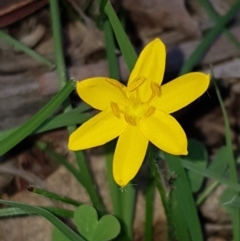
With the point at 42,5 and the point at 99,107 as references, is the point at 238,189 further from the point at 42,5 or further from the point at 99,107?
the point at 42,5

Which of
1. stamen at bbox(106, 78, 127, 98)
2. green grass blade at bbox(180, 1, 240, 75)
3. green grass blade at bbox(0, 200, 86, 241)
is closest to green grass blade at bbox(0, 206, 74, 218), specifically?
green grass blade at bbox(0, 200, 86, 241)

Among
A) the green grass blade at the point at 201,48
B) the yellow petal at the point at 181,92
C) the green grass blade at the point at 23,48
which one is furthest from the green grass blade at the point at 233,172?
the green grass blade at the point at 23,48

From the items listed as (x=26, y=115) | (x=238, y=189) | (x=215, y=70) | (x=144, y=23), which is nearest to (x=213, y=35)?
(x=215, y=70)

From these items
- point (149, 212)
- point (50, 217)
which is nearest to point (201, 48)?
point (149, 212)

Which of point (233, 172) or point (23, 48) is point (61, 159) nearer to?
point (23, 48)

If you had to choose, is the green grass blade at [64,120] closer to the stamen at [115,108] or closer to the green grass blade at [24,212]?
the green grass blade at [24,212]

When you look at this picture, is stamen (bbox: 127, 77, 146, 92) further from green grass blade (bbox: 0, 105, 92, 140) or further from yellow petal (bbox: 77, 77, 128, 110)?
green grass blade (bbox: 0, 105, 92, 140)
